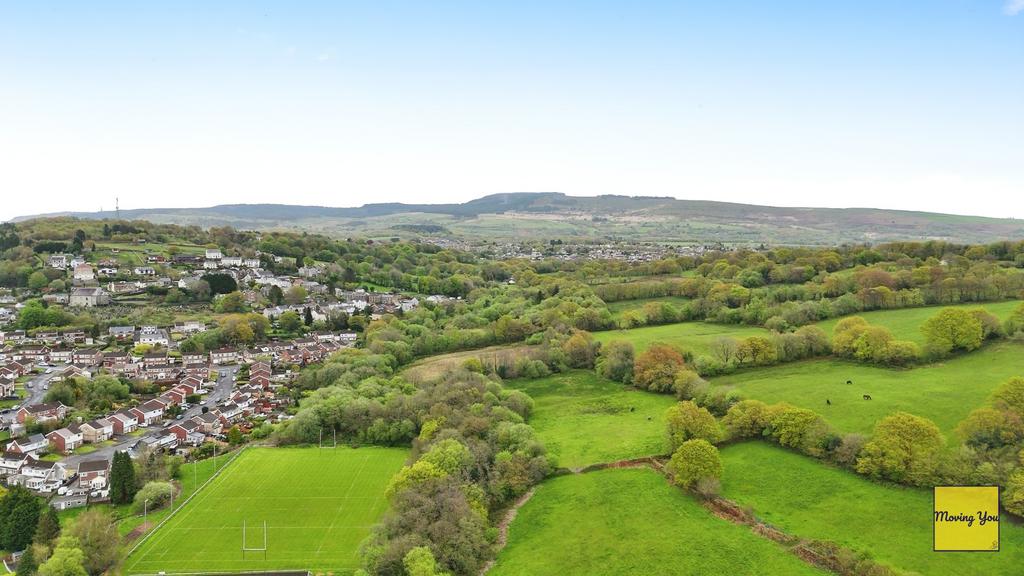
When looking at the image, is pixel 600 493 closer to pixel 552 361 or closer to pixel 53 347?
pixel 552 361

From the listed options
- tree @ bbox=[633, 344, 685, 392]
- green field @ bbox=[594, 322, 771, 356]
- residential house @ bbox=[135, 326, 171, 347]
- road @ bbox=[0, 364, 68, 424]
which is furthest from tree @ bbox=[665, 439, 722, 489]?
residential house @ bbox=[135, 326, 171, 347]

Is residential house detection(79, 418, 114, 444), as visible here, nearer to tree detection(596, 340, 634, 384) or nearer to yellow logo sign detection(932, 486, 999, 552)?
tree detection(596, 340, 634, 384)

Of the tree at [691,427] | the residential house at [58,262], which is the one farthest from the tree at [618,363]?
the residential house at [58,262]

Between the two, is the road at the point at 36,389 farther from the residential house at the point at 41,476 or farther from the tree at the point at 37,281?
the tree at the point at 37,281

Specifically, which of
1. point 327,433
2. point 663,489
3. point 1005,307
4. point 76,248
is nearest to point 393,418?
point 327,433

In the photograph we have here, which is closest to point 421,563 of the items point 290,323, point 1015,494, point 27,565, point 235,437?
point 27,565
